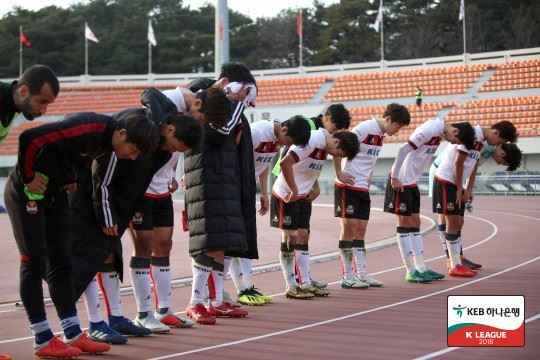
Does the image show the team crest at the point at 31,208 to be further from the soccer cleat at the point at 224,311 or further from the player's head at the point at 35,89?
the soccer cleat at the point at 224,311

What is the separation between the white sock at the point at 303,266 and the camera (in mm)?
10641

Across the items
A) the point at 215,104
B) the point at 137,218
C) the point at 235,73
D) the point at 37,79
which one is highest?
the point at 235,73

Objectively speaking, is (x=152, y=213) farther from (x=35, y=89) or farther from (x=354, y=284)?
(x=354, y=284)

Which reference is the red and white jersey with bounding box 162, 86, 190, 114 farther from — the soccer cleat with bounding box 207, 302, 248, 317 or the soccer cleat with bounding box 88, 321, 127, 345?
the soccer cleat with bounding box 88, 321, 127, 345

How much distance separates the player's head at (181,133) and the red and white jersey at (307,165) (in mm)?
3031

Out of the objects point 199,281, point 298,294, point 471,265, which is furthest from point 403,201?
point 199,281

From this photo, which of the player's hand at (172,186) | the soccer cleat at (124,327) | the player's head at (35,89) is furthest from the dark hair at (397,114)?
the player's head at (35,89)

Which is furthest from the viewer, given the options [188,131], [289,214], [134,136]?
[289,214]

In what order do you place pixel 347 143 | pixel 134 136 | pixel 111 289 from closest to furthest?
pixel 134 136
pixel 111 289
pixel 347 143

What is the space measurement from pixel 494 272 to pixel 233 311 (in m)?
4.94

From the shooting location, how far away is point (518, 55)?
48562 mm

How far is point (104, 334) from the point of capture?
24.0 feet

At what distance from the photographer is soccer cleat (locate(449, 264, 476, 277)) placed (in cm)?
1219

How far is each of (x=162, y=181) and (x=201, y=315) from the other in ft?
3.89
